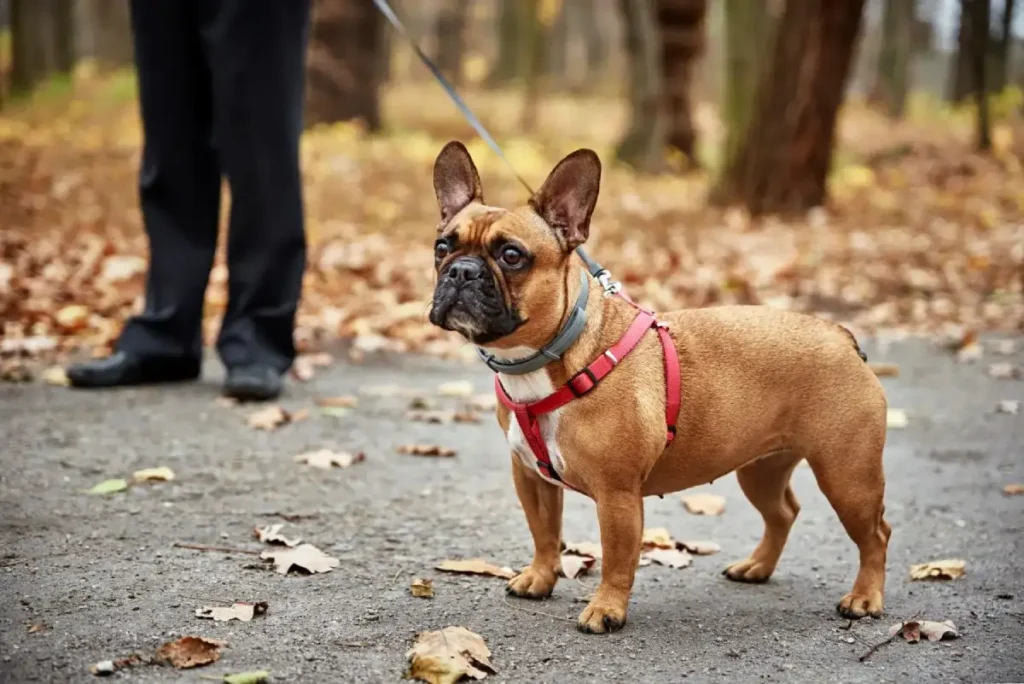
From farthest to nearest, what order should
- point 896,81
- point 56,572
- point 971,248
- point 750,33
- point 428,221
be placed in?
point 896,81, point 750,33, point 428,221, point 971,248, point 56,572

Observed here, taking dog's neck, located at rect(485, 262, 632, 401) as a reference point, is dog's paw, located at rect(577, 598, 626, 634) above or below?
below

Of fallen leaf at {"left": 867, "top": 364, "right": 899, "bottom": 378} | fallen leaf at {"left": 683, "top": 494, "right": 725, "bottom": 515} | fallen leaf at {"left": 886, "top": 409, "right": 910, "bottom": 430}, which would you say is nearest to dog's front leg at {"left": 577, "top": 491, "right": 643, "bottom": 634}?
fallen leaf at {"left": 683, "top": 494, "right": 725, "bottom": 515}

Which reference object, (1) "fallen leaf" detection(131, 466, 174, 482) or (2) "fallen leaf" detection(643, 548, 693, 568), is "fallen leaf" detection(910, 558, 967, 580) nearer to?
(2) "fallen leaf" detection(643, 548, 693, 568)

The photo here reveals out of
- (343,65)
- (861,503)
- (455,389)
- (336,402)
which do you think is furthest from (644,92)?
(861,503)

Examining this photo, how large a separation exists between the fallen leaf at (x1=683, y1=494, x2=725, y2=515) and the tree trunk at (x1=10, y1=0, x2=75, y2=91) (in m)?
18.2

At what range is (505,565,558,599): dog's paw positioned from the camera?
11.6 feet

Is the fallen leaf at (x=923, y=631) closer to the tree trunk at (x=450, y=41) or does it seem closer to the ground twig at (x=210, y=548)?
the ground twig at (x=210, y=548)

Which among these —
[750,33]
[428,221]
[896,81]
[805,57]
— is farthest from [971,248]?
[896,81]

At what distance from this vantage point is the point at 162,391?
239 inches

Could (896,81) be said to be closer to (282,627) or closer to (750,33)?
(750,33)

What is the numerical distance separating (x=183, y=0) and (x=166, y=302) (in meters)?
1.55

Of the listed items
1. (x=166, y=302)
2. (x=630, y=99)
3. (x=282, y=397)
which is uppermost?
(x=630, y=99)

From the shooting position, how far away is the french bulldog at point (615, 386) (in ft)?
10.5

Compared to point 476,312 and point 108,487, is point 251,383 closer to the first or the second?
point 108,487
